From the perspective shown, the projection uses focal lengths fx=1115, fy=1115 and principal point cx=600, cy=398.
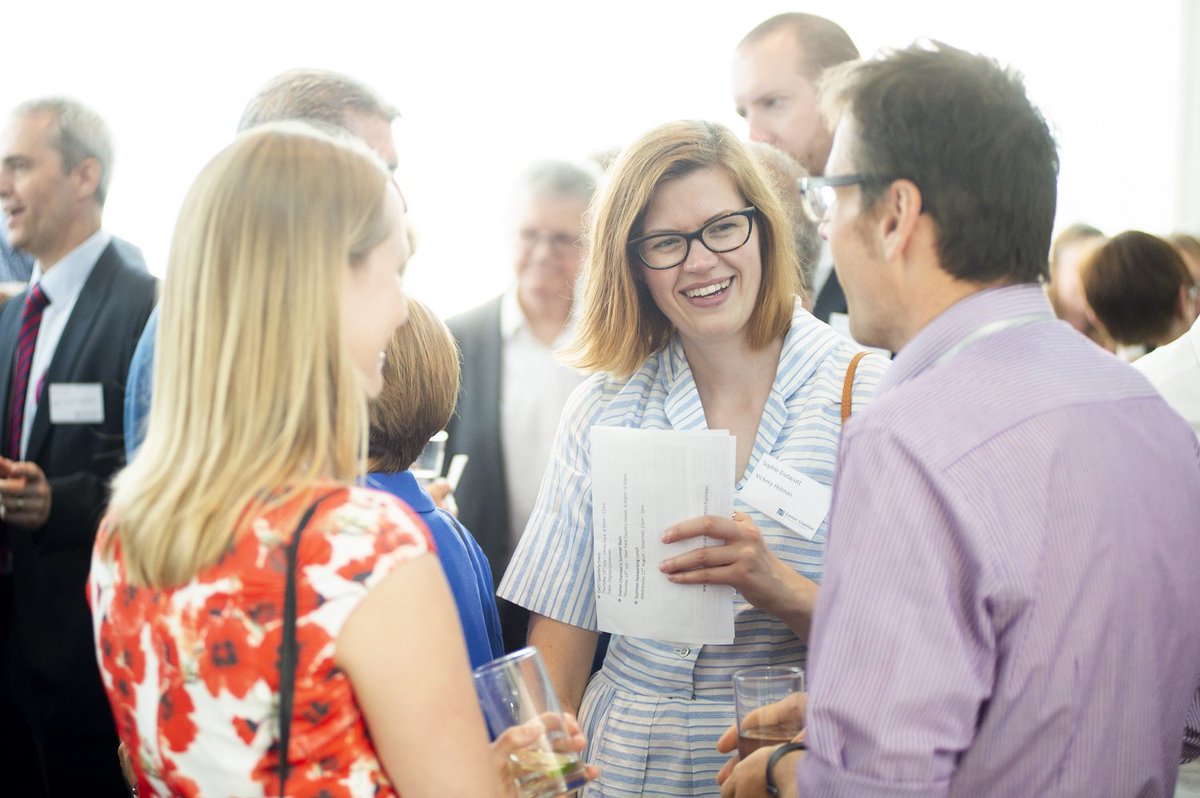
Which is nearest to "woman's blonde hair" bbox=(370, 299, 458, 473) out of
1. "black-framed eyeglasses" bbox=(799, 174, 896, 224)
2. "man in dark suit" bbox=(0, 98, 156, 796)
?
"black-framed eyeglasses" bbox=(799, 174, 896, 224)

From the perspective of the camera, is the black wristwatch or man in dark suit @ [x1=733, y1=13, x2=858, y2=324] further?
man in dark suit @ [x1=733, y1=13, x2=858, y2=324]

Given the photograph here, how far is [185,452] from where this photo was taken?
112cm

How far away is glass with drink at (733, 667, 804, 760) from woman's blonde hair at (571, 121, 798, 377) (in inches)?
30.4

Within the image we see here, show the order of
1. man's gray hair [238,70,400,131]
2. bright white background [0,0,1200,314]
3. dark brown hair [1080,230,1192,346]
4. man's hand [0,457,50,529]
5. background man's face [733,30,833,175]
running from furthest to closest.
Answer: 1. bright white background [0,0,1200,314]
2. dark brown hair [1080,230,1192,346]
3. background man's face [733,30,833,175]
4. man's hand [0,457,50,529]
5. man's gray hair [238,70,400,131]

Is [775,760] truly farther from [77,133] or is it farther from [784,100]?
[77,133]

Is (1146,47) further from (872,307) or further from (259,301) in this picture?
(259,301)

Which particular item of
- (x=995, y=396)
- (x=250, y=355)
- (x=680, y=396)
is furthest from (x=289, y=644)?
(x=680, y=396)

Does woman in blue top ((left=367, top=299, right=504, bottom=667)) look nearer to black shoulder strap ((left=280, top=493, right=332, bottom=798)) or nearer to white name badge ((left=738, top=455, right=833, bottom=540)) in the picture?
white name badge ((left=738, top=455, right=833, bottom=540))

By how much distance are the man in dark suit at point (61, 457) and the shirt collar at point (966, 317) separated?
2190mm

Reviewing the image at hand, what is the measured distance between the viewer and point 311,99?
2271 mm

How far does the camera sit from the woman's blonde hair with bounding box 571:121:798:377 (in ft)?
6.54

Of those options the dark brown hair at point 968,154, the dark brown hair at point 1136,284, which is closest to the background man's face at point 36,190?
the dark brown hair at point 968,154

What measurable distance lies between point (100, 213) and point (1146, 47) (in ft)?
20.2

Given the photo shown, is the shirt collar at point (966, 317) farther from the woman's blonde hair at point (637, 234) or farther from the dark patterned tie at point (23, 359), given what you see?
the dark patterned tie at point (23, 359)
